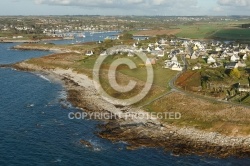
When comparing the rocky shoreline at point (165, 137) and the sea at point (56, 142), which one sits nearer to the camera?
the sea at point (56, 142)

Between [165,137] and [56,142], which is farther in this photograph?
[165,137]

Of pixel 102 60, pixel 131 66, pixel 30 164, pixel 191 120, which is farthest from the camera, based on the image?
pixel 102 60

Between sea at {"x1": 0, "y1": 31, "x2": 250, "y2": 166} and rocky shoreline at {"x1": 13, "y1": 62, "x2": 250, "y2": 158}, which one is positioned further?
rocky shoreline at {"x1": 13, "y1": 62, "x2": 250, "y2": 158}

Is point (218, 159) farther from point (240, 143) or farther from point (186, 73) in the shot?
point (186, 73)

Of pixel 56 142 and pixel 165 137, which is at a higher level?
pixel 165 137

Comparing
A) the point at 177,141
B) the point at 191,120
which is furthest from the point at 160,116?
the point at 177,141

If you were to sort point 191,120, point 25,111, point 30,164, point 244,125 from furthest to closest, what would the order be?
point 25,111 < point 191,120 < point 244,125 < point 30,164

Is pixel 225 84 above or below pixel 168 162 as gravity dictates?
above

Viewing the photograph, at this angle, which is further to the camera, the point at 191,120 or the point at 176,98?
the point at 176,98
